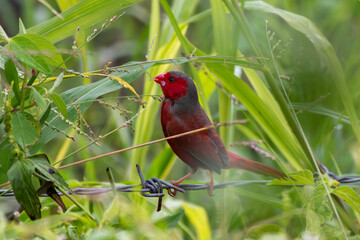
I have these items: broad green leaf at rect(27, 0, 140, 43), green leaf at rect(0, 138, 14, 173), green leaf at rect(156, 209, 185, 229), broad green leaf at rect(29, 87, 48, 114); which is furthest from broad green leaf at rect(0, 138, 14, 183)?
broad green leaf at rect(27, 0, 140, 43)

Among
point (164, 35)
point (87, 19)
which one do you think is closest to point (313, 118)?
point (164, 35)

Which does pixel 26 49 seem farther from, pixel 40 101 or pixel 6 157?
pixel 6 157

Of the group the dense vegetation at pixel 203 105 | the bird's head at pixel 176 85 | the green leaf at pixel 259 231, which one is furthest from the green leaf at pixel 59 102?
the green leaf at pixel 259 231

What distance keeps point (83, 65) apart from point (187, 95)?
995 mm

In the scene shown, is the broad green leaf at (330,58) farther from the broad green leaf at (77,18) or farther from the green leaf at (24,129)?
the green leaf at (24,129)

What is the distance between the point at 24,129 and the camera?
3.45 ft

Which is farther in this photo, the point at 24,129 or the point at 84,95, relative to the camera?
the point at 84,95

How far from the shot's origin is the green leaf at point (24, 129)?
104 cm

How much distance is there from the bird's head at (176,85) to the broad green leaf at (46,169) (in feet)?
0.95

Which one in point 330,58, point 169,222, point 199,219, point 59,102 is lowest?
point 199,219

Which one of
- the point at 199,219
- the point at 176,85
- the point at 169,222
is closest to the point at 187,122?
the point at 176,85

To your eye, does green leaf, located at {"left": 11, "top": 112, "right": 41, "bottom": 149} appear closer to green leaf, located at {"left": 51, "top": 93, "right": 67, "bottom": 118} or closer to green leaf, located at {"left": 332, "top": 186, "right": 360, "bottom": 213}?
green leaf, located at {"left": 51, "top": 93, "right": 67, "bottom": 118}

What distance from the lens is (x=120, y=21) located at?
397 cm

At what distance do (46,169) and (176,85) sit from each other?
1.08 ft
